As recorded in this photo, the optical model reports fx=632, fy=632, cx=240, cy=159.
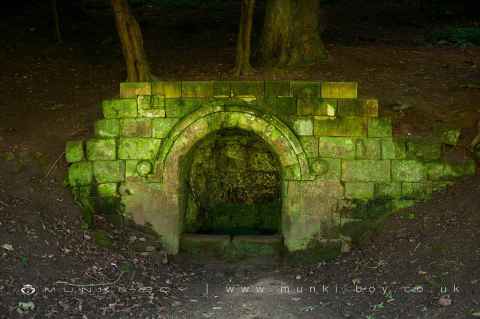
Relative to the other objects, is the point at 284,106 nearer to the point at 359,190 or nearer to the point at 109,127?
the point at 359,190

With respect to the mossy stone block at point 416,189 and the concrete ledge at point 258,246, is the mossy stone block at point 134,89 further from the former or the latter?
the mossy stone block at point 416,189

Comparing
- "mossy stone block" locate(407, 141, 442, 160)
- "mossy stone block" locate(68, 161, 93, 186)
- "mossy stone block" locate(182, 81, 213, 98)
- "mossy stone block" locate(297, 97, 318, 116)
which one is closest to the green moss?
"mossy stone block" locate(407, 141, 442, 160)

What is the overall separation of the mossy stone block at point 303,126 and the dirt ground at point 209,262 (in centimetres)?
136

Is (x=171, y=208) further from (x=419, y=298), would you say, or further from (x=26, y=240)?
(x=419, y=298)

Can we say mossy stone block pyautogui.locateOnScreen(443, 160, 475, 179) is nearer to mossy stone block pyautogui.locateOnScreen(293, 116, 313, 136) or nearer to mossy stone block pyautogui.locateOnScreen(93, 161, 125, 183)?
mossy stone block pyautogui.locateOnScreen(293, 116, 313, 136)

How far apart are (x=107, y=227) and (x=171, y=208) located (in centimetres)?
95

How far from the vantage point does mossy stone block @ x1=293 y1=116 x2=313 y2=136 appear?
8797 mm

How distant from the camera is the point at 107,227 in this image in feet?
29.7

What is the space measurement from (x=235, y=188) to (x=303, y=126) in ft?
7.06

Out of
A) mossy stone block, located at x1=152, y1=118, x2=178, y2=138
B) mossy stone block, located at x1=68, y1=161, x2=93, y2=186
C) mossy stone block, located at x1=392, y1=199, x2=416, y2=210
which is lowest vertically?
mossy stone block, located at x1=392, y1=199, x2=416, y2=210

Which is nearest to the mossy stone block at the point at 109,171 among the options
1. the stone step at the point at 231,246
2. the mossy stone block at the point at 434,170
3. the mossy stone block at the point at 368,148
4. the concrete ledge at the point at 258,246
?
the stone step at the point at 231,246

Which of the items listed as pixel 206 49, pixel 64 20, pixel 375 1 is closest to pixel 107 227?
pixel 206 49

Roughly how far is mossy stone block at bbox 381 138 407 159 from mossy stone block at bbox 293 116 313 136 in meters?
1.03

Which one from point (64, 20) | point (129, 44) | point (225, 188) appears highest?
point (64, 20)
